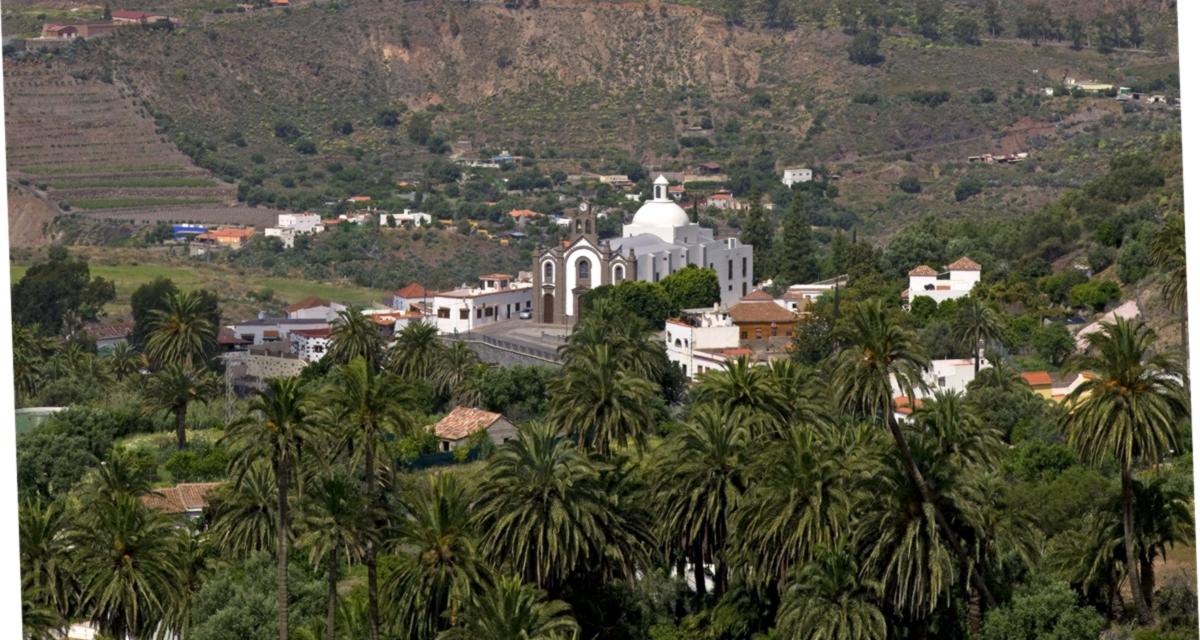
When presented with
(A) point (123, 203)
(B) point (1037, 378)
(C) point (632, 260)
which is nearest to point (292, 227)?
(A) point (123, 203)

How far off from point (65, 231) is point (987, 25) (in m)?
79.1

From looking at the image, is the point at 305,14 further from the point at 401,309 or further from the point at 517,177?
the point at 401,309

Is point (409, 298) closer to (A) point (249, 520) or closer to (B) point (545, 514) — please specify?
(A) point (249, 520)

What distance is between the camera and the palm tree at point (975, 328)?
5806cm

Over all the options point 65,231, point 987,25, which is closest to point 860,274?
point 65,231

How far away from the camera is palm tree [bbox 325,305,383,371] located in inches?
2223

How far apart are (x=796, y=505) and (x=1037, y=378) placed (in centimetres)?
2514

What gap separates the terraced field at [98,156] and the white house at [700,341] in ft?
219

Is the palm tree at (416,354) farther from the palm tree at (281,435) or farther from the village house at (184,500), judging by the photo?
the palm tree at (281,435)

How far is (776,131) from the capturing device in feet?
520

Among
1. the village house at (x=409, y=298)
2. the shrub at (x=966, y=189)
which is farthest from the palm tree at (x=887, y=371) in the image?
the shrub at (x=966, y=189)

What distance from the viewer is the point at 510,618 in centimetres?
2838

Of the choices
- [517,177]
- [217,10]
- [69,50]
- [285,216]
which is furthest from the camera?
[217,10]

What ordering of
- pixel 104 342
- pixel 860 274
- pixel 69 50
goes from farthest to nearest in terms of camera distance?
pixel 69 50
pixel 104 342
pixel 860 274
